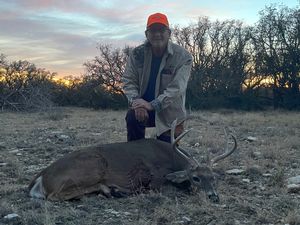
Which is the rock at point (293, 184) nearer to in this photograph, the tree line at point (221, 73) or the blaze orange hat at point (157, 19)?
the blaze orange hat at point (157, 19)

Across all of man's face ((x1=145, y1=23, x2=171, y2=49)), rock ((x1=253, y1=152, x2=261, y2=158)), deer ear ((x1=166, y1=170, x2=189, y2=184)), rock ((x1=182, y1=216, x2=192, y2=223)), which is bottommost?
rock ((x1=182, y1=216, x2=192, y2=223))

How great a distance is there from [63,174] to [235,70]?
2542 centimetres

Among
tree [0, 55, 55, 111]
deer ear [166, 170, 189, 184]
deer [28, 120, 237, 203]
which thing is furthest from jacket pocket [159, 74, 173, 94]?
tree [0, 55, 55, 111]

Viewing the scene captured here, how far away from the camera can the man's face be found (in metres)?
6.54

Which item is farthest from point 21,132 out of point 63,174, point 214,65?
point 214,65

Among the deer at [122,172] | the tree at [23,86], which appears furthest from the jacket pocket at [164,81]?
the tree at [23,86]

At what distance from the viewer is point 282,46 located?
1125 inches

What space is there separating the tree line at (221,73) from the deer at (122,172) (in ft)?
67.6

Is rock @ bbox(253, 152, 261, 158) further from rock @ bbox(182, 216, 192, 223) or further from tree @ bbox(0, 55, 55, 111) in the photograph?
tree @ bbox(0, 55, 55, 111)

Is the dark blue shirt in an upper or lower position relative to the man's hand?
upper

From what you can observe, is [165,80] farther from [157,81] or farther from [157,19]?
[157,19]

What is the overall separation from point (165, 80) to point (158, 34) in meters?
0.62

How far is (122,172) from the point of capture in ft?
19.0

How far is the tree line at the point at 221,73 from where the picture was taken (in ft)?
91.8
